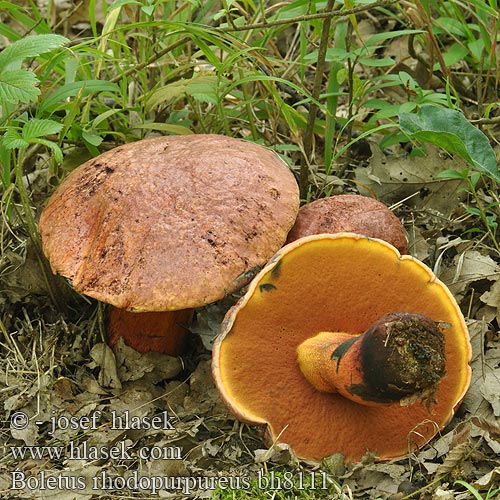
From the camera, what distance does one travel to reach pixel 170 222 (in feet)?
7.59

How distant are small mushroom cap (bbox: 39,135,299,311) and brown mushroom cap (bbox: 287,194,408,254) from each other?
0.41 ft

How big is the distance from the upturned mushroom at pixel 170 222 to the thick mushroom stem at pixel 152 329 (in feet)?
1.14

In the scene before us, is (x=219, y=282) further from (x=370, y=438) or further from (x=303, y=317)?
(x=370, y=438)

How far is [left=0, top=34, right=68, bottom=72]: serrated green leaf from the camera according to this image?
7.54 ft

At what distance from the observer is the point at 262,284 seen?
7.03 ft

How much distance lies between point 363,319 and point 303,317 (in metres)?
0.19

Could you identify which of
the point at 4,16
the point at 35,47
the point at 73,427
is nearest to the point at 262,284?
the point at 73,427

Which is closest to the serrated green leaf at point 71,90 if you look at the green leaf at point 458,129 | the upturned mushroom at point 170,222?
the upturned mushroom at point 170,222

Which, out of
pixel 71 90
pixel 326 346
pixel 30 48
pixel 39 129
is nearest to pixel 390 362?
pixel 326 346

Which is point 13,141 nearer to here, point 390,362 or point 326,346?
point 326,346

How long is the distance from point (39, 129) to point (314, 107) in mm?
1173

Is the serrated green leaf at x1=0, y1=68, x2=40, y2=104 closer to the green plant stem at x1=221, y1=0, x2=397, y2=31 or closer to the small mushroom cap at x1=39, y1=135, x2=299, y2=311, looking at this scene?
the small mushroom cap at x1=39, y1=135, x2=299, y2=311

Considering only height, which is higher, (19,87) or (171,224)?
(19,87)

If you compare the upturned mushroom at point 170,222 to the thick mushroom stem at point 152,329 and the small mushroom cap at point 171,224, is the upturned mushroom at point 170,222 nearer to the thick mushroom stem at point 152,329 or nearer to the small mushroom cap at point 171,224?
the small mushroom cap at point 171,224
